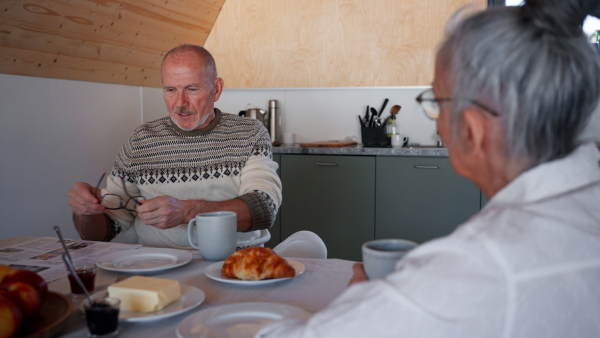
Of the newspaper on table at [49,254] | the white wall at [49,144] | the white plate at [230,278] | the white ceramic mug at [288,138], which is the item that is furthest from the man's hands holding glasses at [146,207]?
the white ceramic mug at [288,138]

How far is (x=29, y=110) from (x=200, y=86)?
1.43m

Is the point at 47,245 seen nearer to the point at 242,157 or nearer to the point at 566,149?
the point at 242,157

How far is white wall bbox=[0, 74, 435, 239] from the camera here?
286 cm

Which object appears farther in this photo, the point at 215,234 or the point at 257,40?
the point at 257,40

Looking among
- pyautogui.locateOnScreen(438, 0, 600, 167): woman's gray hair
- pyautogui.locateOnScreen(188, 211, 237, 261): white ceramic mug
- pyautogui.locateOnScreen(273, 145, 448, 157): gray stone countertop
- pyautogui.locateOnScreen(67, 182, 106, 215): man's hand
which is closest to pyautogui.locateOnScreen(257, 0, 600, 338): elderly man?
pyautogui.locateOnScreen(438, 0, 600, 167): woman's gray hair

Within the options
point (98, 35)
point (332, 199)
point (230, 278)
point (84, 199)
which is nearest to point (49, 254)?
point (84, 199)

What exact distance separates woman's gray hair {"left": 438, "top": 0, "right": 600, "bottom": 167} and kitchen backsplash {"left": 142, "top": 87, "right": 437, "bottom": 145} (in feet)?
10.0

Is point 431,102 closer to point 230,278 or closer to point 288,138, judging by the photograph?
point 230,278

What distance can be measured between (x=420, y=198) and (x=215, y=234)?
216 cm

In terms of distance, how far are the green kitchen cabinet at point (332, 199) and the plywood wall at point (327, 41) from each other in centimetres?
71

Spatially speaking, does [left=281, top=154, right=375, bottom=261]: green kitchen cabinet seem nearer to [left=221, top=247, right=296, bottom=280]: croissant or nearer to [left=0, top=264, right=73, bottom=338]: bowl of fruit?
[left=221, top=247, right=296, bottom=280]: croissant

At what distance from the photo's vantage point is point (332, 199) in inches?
136

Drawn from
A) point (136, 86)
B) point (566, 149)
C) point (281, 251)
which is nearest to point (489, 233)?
point (566, 149)

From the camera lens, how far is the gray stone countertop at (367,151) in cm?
320
